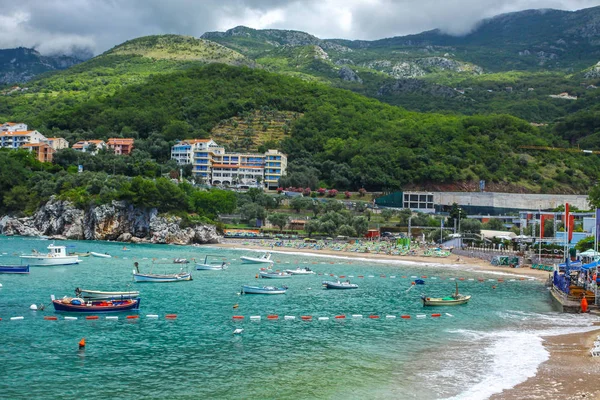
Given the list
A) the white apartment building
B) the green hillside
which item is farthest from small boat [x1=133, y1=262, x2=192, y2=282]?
the white apartment building

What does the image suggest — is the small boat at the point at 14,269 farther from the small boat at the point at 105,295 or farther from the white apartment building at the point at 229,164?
the white apartment building at the point at 229,164

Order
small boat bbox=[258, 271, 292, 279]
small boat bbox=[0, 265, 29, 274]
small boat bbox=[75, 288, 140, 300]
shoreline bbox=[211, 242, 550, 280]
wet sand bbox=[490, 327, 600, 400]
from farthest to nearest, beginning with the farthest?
1. shoreline bbox=[211, 242, 550, 280]
2. small boat bbox=[258, 271, 292, 279]
3. small boat bbox=[0, 265, 29, 274]
4. small boat bbox=[75, 288, 140, 300]
5. wet sand bbox=[490, 327, 600, 400]

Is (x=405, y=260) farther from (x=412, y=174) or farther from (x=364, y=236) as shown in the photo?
(x=412, y=174)

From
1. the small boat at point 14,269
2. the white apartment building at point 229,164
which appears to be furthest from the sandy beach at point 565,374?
the white apartment building at point 229,164

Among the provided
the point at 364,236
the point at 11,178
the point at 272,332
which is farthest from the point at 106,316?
the point at 11,178

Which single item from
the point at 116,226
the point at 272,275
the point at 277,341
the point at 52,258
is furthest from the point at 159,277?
the point at 116,226

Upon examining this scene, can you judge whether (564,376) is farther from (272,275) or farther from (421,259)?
(421,259)

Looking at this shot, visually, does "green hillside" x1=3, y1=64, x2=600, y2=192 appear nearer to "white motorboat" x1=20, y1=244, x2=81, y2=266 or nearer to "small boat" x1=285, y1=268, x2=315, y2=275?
"small boat" x1=285, y1=268, x2=315, y2=275
